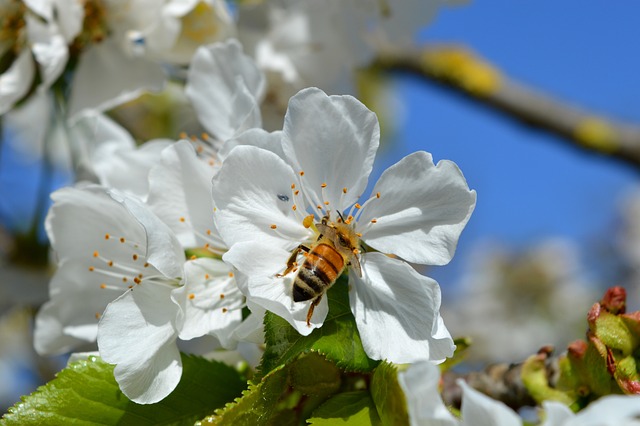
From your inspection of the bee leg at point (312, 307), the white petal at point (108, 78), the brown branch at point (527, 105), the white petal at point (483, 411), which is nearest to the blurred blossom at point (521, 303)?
the brown branch at point (527, 105)

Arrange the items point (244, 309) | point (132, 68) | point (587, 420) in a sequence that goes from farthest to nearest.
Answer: point (132, 68) → point (244, 309) → point (587, 420)

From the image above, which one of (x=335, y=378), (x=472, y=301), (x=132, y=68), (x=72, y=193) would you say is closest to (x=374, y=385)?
(x=335, y=378)

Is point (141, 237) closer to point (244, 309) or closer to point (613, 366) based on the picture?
point (244, 309)

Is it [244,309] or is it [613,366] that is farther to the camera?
[244,309]

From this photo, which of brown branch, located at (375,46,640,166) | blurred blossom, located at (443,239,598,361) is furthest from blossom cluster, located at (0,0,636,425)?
blurred blossom, located at (443,239,598,361)

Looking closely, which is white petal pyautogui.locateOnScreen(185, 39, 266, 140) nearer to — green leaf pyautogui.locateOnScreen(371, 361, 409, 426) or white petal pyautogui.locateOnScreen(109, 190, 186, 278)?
white petal pyautogui.locateOnScreen(109, 190, 186, 278)

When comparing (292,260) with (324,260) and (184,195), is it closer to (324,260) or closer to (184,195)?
(324,260)

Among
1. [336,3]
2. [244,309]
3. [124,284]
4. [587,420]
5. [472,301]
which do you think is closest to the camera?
[587,420]
